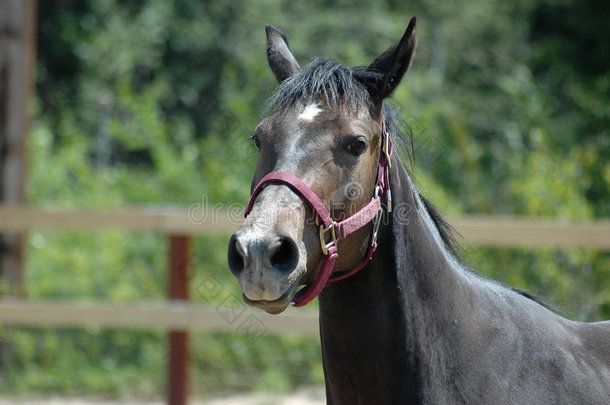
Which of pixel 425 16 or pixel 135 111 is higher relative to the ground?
pixel 425 16

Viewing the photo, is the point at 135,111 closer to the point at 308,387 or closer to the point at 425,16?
the point at 308,387

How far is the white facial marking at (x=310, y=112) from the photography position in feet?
6.92

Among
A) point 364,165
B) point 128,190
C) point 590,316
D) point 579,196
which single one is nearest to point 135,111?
point 128,190

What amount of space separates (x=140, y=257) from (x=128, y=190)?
1147mm

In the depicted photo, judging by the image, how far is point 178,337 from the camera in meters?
5.40

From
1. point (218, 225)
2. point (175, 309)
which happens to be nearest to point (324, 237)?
point (218, 225)

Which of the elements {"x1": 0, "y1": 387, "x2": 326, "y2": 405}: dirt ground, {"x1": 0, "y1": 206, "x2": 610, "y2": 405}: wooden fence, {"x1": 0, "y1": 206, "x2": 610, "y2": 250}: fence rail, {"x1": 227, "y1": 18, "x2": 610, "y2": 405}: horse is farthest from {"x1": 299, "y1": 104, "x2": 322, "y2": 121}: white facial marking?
{"x1": 0, "y1": 387, "x2": 326, "y2": 405}: dirt ground

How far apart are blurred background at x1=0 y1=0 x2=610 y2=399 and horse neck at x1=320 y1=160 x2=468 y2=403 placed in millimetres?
446

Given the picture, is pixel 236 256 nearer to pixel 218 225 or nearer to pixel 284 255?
pixel 284 255

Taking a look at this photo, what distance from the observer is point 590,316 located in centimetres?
546

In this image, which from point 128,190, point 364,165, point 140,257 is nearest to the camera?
point 364,165

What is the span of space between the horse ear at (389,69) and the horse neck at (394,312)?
0.25m

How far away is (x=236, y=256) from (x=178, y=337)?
3.75m

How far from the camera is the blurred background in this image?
21.0 ft
